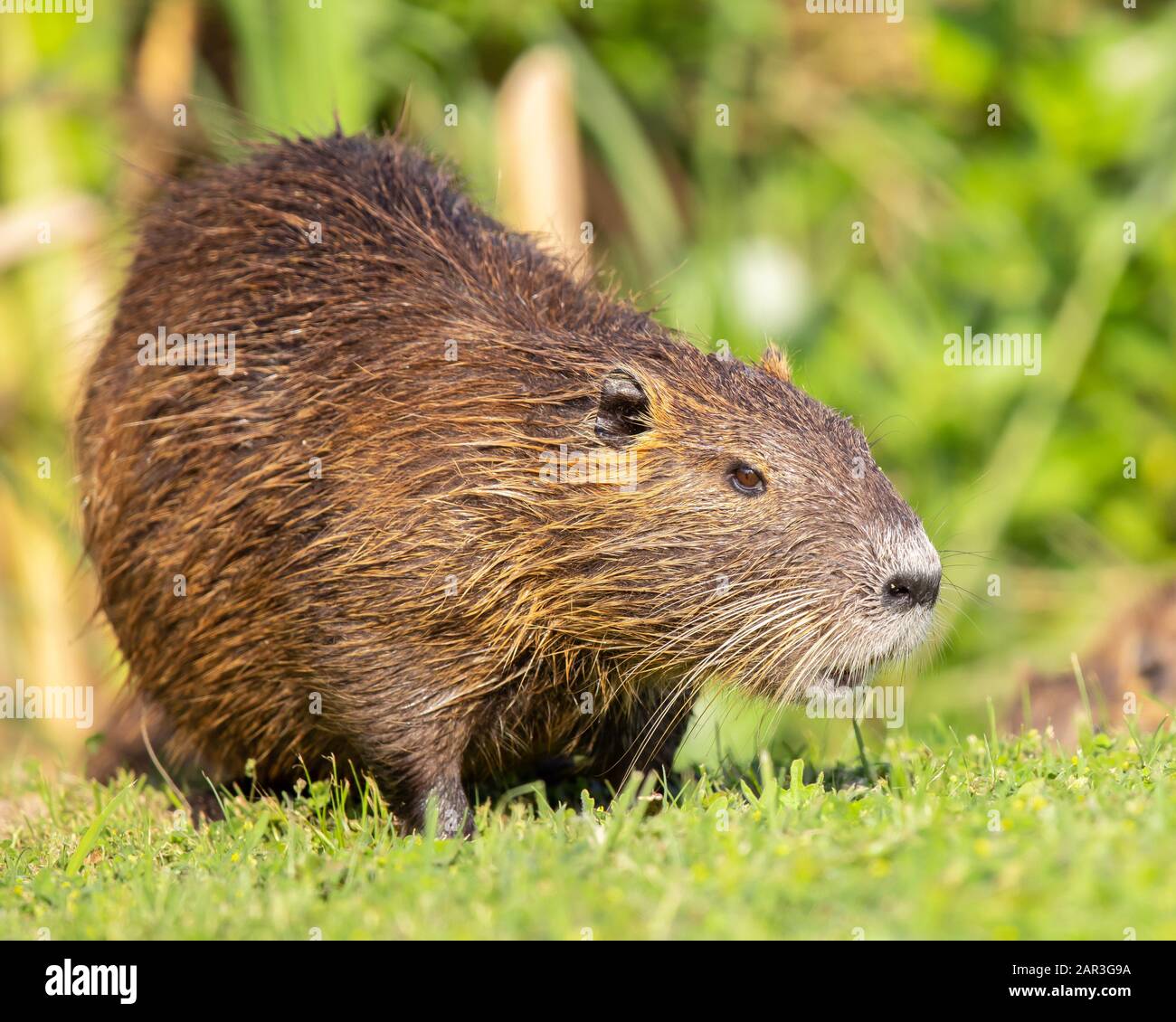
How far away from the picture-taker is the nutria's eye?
3.43m

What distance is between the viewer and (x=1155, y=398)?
830 cm

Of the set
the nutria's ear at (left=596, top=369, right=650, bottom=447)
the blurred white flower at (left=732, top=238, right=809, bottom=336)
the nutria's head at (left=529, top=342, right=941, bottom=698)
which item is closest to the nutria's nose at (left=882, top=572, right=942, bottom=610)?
the nutria's head at (left=529, top=342, right=941, bottom=698)

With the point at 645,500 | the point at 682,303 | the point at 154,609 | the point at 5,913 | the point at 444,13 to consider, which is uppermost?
the point at 444,13

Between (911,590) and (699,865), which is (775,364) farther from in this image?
(699,865)

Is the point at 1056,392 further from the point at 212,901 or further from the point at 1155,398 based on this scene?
the point at 212,901

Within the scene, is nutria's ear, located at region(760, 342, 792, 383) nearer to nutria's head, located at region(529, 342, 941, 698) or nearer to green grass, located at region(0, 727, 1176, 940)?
nutria's head, located at region(529, 342, 941, 698)

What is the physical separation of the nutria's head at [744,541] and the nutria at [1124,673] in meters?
1.77

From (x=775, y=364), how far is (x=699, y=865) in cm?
159

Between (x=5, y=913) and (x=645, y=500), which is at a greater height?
(x=645, y=500)

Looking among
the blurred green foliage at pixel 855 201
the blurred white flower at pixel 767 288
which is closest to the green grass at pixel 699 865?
the blurred green foliage at pixel 855 201

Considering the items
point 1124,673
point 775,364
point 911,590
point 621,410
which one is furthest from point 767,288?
point 911,590

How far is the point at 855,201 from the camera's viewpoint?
A: 28.6 ft

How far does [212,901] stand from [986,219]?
21.0 feet

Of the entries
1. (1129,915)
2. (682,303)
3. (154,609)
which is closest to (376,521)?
(154,609)
